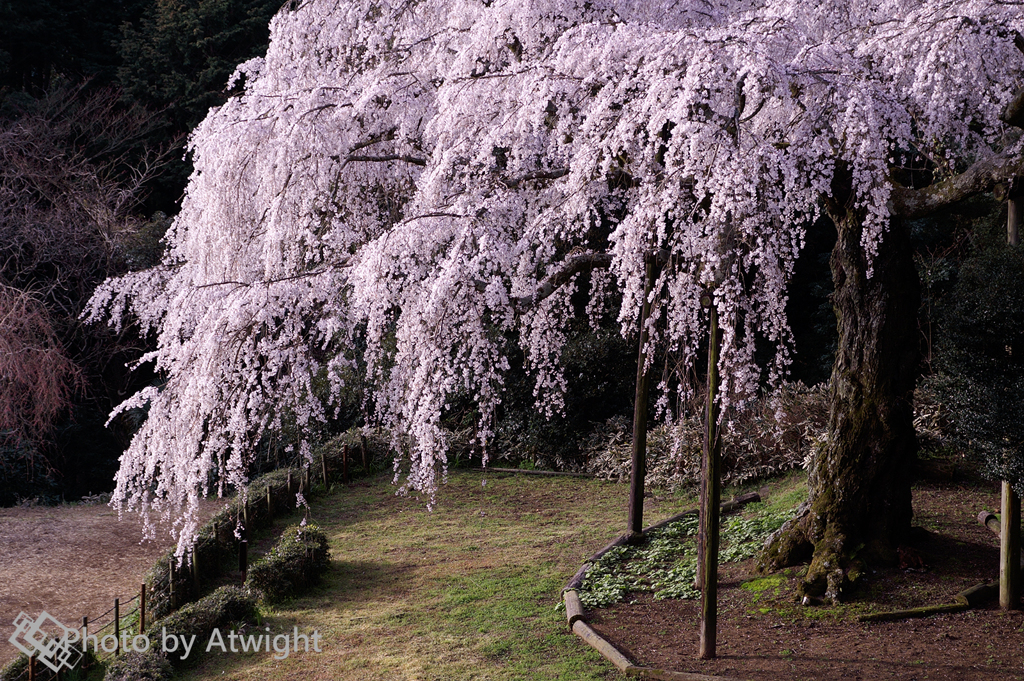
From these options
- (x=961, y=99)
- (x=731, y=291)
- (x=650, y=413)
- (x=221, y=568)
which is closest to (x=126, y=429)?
(x=221, y=568)

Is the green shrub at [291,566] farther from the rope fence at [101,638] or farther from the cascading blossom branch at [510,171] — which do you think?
the cascading blossom branch at [510,171]

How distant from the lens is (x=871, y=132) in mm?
4352

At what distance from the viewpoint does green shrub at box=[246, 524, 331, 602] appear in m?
6.80

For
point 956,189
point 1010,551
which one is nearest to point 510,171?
point 956,189

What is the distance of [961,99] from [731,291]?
244cm

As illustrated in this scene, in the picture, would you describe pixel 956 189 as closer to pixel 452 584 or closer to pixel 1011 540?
pixel 1011 540

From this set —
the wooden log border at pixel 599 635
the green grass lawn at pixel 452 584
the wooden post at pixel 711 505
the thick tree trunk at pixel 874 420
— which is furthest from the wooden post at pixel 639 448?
the wooden post at pixel 711 505

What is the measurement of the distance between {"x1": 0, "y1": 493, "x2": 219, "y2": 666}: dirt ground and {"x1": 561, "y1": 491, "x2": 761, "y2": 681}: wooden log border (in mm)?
4365

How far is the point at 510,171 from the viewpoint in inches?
239

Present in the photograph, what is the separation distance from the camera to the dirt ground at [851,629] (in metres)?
4.66

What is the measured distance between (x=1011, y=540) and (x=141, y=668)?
18.5ft

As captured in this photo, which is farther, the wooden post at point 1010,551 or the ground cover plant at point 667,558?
the ground cover plant at point 667,558

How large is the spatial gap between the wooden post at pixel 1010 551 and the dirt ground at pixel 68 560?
23.7ft

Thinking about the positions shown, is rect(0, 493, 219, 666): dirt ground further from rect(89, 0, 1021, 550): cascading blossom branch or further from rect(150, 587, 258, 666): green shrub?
rect(89, 0, 1021, 550): cascading blossom branch
